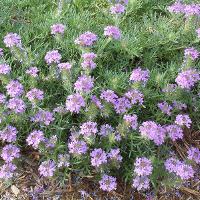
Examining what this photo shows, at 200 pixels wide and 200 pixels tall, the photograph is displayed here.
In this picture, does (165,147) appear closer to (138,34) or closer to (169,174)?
(169,174)

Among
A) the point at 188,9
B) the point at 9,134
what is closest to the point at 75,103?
the point at 9,134

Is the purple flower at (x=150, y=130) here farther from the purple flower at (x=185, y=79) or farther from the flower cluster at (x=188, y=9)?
the flower cluster at (x=188, y=9)

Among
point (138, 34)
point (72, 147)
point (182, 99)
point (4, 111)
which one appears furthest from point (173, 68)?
point (4, 111)

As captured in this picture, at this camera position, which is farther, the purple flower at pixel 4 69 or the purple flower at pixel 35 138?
the purple flower at pixel 4 69

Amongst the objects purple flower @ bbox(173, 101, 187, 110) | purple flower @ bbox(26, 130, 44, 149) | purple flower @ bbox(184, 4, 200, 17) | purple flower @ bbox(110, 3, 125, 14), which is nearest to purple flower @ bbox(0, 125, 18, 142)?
purple flower @ bbox(26, 130, 44, 149)

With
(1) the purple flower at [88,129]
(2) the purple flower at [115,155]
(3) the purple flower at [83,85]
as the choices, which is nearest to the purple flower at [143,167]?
(2) the purple flower at [115,155]

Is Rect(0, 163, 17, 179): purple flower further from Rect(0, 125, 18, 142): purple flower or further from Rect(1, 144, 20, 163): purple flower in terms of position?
Rect(0, 125, 18, 142): purple flower

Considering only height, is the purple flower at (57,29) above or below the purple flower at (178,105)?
above
